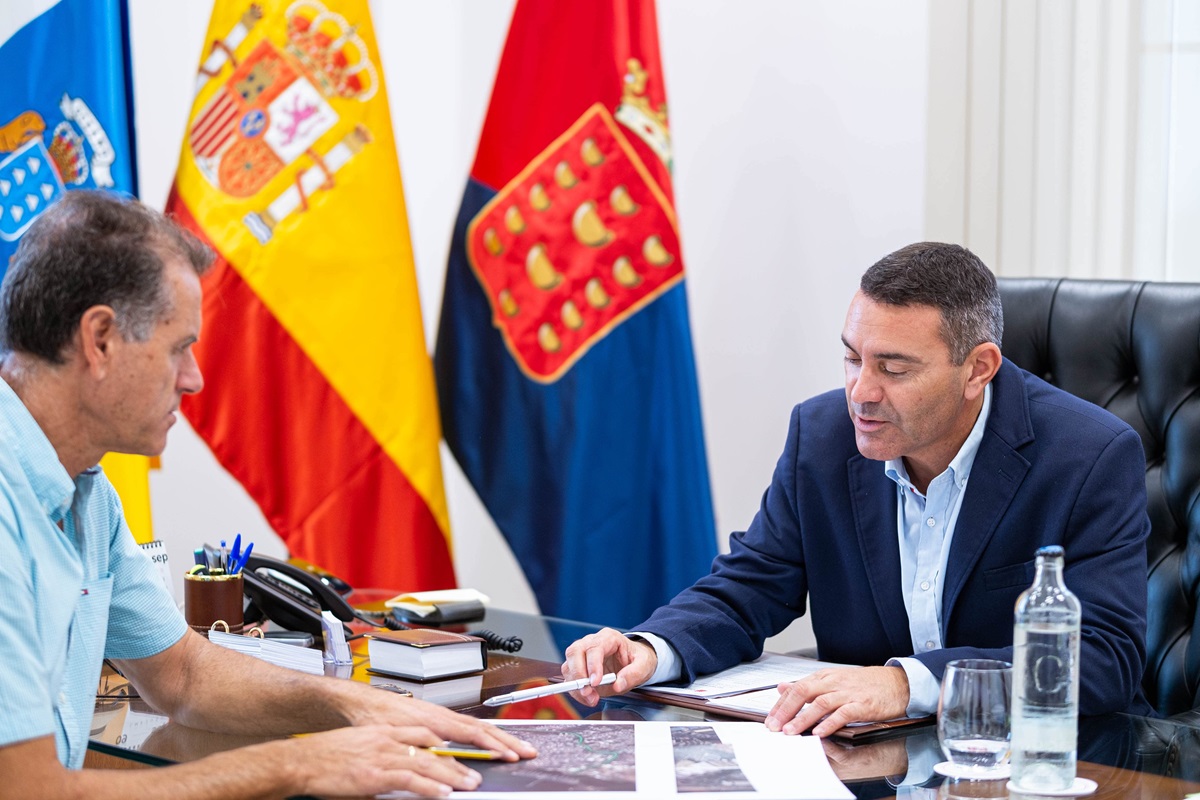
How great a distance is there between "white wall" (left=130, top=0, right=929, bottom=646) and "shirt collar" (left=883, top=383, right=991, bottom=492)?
1.30m

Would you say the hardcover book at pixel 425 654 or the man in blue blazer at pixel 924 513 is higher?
the man in blue blazer at pixel 924 513

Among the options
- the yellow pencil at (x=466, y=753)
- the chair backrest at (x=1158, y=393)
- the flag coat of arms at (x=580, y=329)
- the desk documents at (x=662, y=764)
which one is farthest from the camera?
the flag coat of arms at (x=580, y=329)

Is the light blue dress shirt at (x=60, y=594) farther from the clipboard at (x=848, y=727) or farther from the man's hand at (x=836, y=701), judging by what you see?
the man's hand at (x=836, y=701)

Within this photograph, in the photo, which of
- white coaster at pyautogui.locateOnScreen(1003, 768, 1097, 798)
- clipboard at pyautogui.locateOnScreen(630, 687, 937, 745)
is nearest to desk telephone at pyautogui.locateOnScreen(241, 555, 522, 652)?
clipboard at pyautogui.locateOnScreen(630, 687, 937, 745)

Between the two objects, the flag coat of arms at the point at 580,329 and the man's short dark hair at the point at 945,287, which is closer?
the man's short dark hair at the point at 945,287

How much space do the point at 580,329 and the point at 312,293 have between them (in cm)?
62

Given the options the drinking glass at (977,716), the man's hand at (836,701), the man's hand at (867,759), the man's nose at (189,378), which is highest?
the man's nose at (189,378)

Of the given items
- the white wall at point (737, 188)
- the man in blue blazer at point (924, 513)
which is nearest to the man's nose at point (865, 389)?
the man in blue blazer at point (924, 513)

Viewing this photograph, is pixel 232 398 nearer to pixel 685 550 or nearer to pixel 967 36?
pixel 685 550

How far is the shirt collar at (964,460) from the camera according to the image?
6.42ft

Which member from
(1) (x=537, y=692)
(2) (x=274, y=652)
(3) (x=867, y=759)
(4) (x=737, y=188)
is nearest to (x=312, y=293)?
(2) (x=274, y=652)

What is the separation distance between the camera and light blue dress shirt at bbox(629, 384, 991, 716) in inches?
76.4

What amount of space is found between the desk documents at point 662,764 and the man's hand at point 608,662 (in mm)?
171

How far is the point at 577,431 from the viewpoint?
298cm
